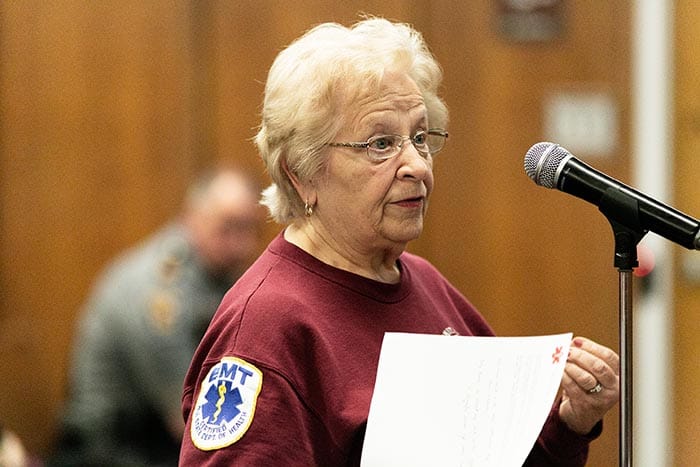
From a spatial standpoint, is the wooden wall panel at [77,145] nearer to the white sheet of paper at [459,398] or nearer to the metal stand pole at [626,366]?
the white sheet of paper at [459,398]

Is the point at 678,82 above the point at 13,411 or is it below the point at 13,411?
above

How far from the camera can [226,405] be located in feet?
5.24

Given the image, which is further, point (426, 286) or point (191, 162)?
point (191, 162)

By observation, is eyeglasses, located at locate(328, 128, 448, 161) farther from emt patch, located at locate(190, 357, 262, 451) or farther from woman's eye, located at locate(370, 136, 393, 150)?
emt patch, located at locate(190, 357, 262, 451)

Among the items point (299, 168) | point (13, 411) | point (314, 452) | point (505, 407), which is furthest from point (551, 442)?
point (13, 411)

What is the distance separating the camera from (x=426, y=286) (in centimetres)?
198

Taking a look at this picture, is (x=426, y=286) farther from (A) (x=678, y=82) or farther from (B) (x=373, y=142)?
(A) (x=678, y=82)

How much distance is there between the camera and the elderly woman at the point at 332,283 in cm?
161

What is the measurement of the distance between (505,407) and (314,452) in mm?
276

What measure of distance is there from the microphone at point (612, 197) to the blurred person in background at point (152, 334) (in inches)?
90.4

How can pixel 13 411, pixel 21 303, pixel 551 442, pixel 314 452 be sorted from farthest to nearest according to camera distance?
pixel 21 303
pixel 13 411
pixel 551 442
pixel 314 452

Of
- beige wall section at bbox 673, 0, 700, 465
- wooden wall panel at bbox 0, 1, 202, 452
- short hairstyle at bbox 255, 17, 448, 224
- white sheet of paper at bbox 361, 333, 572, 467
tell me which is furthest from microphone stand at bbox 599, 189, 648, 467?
beige wall section at bbox 673, 0, 700, 465

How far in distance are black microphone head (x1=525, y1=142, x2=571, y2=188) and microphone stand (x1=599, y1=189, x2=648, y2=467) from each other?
0.27ft

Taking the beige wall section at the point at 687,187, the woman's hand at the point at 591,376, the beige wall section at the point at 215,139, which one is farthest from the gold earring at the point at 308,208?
the beige wall section at the point at 687,187
